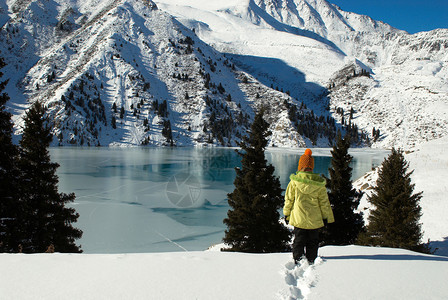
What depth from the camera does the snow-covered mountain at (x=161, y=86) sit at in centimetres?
10162

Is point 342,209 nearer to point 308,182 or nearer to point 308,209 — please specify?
point 308,209

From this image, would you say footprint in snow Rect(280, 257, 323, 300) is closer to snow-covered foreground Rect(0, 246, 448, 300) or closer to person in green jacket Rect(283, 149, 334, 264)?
snow-covered foreground Rect(0, 246, 448, 300)

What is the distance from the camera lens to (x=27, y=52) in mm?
140000

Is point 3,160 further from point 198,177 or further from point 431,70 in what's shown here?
point 431,70

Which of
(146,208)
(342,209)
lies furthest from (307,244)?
(146,208)

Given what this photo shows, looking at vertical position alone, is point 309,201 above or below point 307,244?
above

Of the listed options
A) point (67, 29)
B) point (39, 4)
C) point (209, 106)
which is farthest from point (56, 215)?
point (39, 4)

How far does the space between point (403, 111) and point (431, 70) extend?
87196mm

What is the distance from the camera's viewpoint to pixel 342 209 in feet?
44.9

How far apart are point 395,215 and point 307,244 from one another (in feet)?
26.4

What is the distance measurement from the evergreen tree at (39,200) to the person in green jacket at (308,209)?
36.6 feet

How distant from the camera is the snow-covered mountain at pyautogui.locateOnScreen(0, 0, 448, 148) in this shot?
102 m

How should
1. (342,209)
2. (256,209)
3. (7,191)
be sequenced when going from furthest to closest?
1. (342,209)
2. (256,209)
3. (7,191)

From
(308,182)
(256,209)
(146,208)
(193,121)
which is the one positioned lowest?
(146,208)
